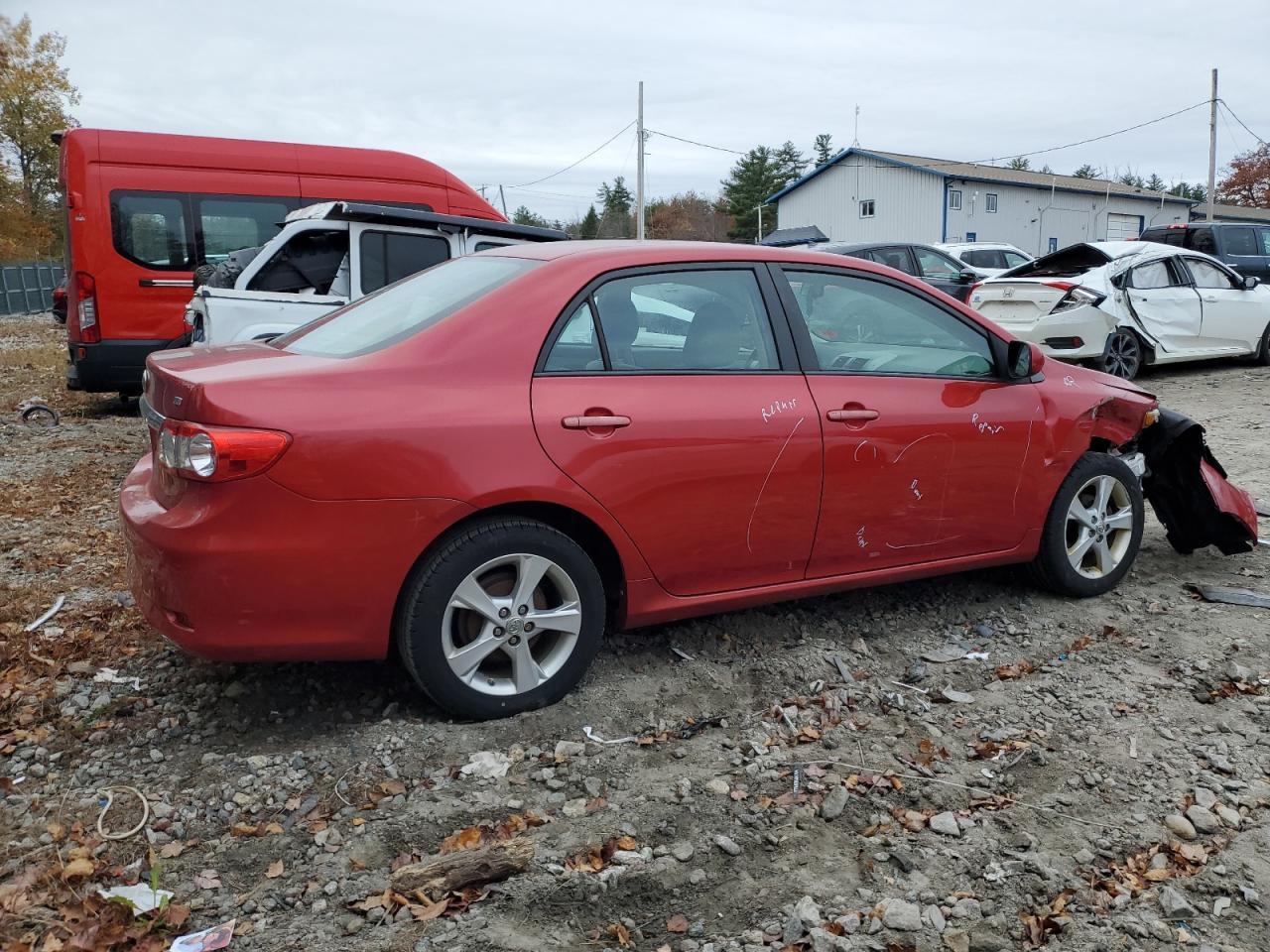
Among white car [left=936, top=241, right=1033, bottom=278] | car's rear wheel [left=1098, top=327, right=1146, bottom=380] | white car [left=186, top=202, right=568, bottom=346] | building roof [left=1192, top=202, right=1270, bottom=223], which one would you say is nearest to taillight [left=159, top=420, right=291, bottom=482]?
white car [left=186, top=202, right=568, bottom=346]

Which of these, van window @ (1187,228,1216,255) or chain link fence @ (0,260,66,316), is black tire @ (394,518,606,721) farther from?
chain link fence @ (0,260,66,316)

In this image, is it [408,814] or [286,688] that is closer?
[408,814]

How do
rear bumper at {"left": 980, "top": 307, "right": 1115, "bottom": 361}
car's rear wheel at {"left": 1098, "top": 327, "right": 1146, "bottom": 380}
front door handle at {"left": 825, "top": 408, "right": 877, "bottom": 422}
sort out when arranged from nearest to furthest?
front door handle at {"left": 825, "top": 408, "right": 877, "bottom": 422}, rear bumper at {"left": 980, "top": 307, "right": 1115, "bottom": 361}, car's rear wheel at {"left": 1098, "top": 327, "right": 1146, "bottom": 380}

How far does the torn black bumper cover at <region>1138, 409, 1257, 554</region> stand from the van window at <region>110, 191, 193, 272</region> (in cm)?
867

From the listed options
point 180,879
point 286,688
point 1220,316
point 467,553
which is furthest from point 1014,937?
point 1220,316

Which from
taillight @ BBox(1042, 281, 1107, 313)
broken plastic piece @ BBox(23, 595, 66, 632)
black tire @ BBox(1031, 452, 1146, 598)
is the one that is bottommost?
broken plastic piece @ BBox(23, 595, 66, 632)

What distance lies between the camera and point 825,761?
3.36 metres

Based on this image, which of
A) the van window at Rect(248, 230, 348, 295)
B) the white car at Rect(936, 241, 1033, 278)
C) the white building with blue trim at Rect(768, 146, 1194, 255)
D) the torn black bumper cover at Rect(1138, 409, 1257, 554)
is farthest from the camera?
the white building with blue trim at Rect(768, 146, 1194, 255)

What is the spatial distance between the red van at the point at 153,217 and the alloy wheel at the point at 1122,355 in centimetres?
794

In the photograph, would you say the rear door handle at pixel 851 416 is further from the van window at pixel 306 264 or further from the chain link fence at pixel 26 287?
the chain link fence at pixel 26 287

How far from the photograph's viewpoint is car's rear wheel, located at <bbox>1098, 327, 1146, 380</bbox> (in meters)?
11.4

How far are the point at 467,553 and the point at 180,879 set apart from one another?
3.88 feet

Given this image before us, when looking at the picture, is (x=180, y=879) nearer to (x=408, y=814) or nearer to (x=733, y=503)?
(x=408, y=814)

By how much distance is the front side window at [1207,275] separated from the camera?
12.2 m
